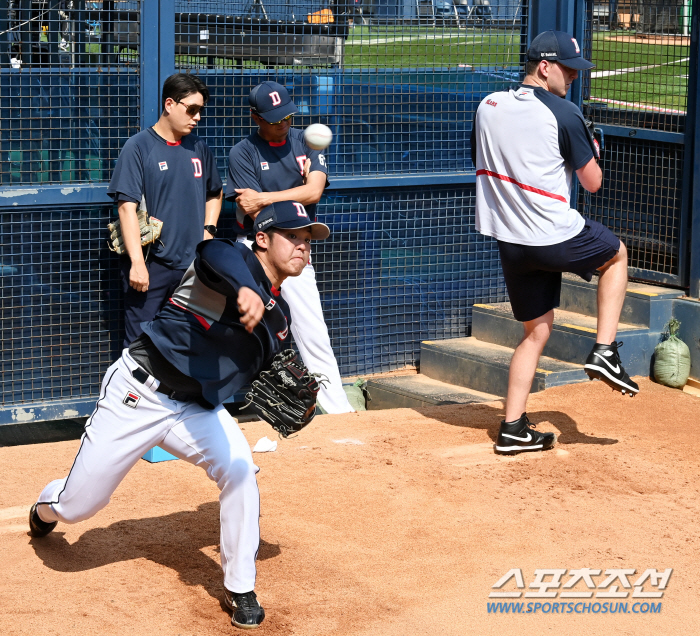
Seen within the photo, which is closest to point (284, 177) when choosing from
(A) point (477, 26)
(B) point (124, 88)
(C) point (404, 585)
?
(B) point (124, 88)

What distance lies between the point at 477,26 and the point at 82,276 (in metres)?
3.85

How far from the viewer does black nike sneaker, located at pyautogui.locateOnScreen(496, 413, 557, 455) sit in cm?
600

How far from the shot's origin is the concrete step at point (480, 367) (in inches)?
289

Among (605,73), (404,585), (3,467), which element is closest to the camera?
(404,585)

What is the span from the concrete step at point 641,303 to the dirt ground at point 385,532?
3.53 feet

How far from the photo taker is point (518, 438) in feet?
19.7

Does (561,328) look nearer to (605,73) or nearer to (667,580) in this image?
(605,73)

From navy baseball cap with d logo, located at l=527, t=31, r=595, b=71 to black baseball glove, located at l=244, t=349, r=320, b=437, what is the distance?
2.85m

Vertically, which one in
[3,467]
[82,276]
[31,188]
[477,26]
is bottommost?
[3,467]

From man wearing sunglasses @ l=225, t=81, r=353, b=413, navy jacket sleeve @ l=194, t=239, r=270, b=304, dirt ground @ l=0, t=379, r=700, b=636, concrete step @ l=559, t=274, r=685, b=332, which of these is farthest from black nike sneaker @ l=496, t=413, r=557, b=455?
navy jacket sleeve @ l=194, t=239, r=270, b=304

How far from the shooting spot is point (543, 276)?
599cm

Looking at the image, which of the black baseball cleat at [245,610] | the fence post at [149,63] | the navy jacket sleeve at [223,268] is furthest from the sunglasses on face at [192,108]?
the black baseball cleat at [245,610]

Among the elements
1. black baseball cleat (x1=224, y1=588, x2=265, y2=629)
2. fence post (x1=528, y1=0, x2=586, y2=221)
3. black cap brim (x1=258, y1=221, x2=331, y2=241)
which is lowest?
black baseball cleat (x1=224, y1=588, x2=265, y2=629)

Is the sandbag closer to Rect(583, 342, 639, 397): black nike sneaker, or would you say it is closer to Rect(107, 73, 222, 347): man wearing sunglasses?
Rect(583, 342, 639, 397): black nike sneaker
